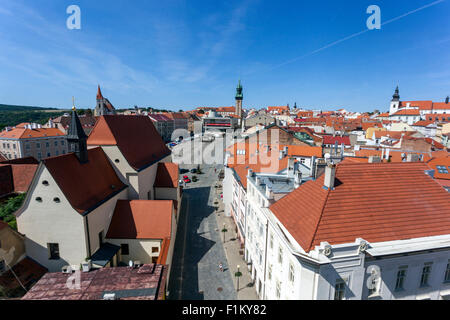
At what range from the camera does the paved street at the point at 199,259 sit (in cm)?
2123

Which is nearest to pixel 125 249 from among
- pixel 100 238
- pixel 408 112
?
pixel 100 238

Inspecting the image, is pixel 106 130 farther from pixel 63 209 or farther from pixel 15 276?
pixel 15 276

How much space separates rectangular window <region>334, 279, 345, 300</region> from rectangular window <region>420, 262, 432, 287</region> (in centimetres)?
497

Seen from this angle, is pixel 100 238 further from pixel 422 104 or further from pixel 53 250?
pixel 422 104

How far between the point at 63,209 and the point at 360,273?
2160 cm

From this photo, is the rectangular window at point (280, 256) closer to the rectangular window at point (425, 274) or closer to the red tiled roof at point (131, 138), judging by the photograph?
the rectangular window at point (425, 274)

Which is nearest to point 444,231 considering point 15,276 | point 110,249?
point 110,249

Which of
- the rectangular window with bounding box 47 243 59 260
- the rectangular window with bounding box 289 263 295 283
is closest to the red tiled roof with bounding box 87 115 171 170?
the rectangular window with bounding box 47 243 59 260

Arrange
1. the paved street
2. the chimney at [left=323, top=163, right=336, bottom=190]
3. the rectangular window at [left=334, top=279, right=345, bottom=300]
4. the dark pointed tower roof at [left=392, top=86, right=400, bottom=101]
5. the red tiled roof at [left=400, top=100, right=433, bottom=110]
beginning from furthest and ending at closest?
the dark pointed tower roof at [left=392, top=86, right=400, bottom=101] → the red tiled roof at [left=400, top=100, right=433, bottom=110] → the paved street → the chimney at [left=323, top=163, right=336, bottom=190] → the rectangular window at [left=334, top=279, right=345, bottom=300]

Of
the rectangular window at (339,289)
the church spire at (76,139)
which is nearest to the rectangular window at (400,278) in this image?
the rectangular window at (339,289)

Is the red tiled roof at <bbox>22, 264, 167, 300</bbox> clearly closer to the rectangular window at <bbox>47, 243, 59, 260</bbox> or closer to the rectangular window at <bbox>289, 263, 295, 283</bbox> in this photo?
the rectangular window at <bbox>47, 243, 59, 260</bbox>

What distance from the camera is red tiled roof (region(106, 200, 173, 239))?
23.6m

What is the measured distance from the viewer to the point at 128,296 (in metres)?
15.2

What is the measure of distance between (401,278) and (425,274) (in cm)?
155
